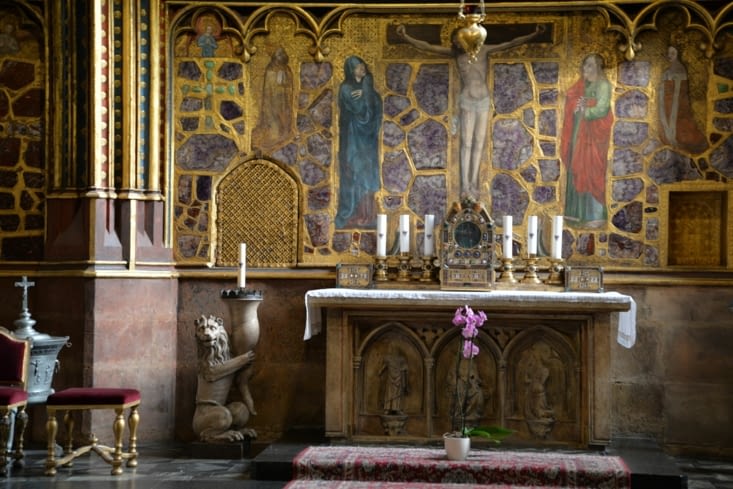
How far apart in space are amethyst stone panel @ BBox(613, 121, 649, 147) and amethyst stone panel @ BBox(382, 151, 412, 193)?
1.76 meters

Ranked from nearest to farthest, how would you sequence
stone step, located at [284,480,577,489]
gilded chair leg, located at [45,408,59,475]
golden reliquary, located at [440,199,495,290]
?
stone step, located at [284,480,577,489]
gilded chair leg, located at [45,408,59,475]
golden reliquary, located at [440,199,495,290]

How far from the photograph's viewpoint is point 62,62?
28.4ft

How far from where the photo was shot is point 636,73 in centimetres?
884

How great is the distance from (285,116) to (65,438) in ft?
10.5

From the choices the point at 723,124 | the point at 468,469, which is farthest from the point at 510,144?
the point at 468,469

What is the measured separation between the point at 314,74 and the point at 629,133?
2.70m

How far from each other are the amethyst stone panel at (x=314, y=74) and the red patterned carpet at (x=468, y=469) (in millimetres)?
3241

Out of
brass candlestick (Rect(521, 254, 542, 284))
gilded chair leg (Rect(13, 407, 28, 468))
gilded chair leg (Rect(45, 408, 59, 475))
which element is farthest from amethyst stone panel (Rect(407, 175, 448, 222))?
gilded chair leg (Rect(13, 407, 28, 468))

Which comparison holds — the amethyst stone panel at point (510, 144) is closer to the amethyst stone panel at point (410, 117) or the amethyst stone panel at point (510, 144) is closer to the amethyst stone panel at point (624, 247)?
the amethyst stone panel at point (410, 117)

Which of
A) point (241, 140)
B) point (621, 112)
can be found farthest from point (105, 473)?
point (621, 112)

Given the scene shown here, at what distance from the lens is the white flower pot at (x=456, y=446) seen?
7.30 metres

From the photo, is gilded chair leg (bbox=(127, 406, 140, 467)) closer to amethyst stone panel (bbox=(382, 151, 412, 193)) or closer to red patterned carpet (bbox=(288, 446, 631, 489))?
red patterned carpet (bbox=(288, 446, 631, 489))

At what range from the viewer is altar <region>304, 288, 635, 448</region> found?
26.1 ft

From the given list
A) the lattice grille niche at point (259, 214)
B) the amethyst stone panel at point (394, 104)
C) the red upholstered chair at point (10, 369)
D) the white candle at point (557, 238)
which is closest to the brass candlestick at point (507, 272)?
the white candle at point (557, 238)
